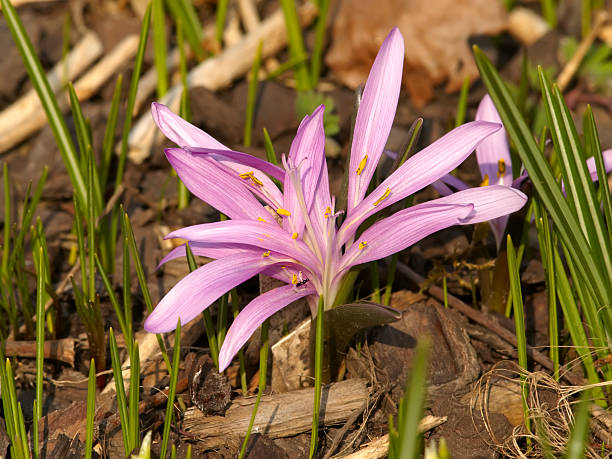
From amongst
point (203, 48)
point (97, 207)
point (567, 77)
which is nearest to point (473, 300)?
point (97, 207)

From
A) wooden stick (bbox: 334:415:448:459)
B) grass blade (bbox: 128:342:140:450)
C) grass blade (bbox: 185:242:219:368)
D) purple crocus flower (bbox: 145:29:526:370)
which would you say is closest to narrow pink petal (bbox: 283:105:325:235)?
purple crocus flower (bbox: 145:29:526:370)

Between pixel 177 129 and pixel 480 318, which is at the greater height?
pixel 177 129

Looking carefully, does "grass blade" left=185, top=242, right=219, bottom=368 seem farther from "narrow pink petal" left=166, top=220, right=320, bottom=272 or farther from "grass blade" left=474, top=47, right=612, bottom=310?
"grass blade" left=474, top=47, right=612, bottom=310

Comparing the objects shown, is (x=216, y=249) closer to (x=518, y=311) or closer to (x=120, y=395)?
(x=120, y=395)

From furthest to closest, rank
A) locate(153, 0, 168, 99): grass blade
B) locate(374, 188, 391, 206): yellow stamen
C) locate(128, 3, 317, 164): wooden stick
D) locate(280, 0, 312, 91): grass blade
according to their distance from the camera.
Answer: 1. locate(280, 0, 312, 91): grass blade
2. locate(128, 3, 317, 164): wooden stick
3. locate(153, 0, 168, 99): grass blade
4. locate(374, 188, 391, 206): yellow stamen

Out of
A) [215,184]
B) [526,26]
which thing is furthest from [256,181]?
[526,26]

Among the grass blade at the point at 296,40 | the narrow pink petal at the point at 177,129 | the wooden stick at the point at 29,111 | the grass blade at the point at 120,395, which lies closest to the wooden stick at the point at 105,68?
the wooden stick at the point at 29,111
